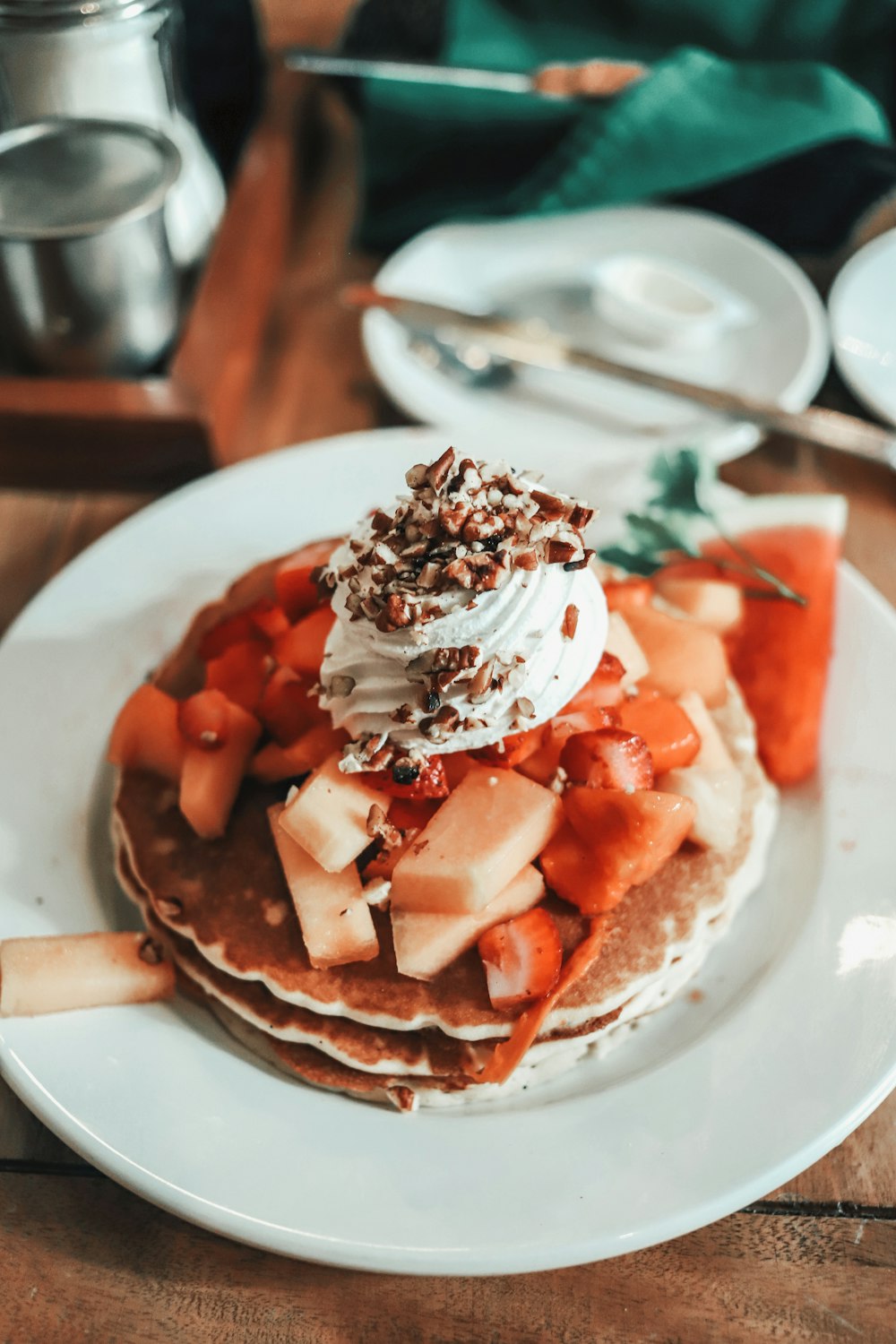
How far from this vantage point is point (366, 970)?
136 centimetres

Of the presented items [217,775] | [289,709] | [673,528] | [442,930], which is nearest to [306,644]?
[289,709]

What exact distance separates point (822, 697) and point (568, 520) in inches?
22.8

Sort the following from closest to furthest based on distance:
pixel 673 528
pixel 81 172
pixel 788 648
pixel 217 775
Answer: pixel 217 775 < pixel 788 648 < pixel 673 528 < pixel 81 172

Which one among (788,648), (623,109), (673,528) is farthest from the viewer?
(623,109)

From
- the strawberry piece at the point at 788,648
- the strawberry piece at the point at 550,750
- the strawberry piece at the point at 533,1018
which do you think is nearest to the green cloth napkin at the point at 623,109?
the strawberry piece at the point at 788,648

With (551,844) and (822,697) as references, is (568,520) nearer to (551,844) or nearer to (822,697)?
(551,844)

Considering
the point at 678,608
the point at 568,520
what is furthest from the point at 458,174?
the point at 568,520

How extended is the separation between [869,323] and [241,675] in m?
1.64

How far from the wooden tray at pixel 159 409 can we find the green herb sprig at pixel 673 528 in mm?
861

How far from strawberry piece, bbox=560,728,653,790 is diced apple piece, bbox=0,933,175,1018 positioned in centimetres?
58

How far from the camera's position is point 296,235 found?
2801 millimetres

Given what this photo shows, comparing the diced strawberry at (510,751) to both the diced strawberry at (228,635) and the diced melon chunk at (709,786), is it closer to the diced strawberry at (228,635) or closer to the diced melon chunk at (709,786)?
the diced melon chunk at (709,786)

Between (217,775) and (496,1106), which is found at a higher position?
(217,775)

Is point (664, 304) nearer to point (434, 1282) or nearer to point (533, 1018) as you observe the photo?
point (533, 1018)
